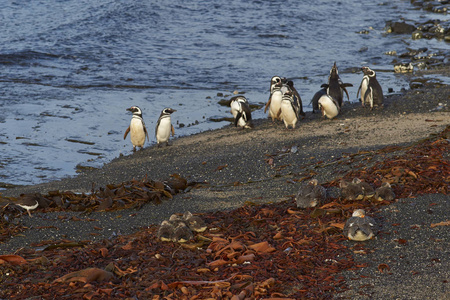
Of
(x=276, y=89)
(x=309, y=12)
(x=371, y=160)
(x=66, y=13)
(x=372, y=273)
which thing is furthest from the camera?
(x=309, y=12)

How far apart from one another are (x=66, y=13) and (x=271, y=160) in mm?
18396

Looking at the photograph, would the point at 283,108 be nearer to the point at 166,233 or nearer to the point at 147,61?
the point at 166,233

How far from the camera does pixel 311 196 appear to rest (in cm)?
488

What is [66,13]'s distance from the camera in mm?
23562

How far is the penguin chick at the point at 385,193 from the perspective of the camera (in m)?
4.83

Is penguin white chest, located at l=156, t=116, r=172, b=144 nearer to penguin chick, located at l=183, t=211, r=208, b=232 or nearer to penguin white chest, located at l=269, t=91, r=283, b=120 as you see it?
penguin white chest, located at l=269, t=91, r=283, b=120

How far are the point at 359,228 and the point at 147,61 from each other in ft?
47.0

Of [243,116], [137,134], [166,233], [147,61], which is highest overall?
[166,233]

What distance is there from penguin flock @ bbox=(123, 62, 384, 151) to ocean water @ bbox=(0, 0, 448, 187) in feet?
1.73

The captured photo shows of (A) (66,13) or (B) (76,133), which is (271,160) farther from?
(A) (66,13)

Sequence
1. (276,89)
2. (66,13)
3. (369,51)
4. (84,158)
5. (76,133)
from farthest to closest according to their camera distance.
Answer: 1. (66,13)
2. (369,51)
3. (276,89)
4. (76,133)
5. (84,158)

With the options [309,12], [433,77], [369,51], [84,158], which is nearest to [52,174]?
[84,158]

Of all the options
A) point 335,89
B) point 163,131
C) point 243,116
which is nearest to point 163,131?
point 163,131

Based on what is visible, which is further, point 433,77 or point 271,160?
point 433,77
